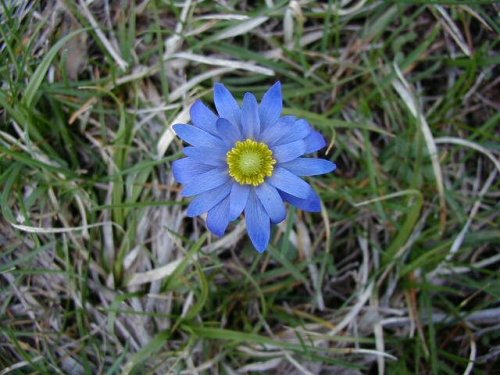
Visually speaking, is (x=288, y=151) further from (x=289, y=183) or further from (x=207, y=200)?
(x=207, y=200)

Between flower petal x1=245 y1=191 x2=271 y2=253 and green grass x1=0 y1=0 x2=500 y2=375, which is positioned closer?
flower petal x1=245 y1=191 x2=271 y2=253

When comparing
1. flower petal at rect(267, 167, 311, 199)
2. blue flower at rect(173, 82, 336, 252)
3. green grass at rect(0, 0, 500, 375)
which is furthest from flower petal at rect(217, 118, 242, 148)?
green grass at rect(0, 0, 500, 375)

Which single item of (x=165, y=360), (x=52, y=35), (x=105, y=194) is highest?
(x=52, y=35)

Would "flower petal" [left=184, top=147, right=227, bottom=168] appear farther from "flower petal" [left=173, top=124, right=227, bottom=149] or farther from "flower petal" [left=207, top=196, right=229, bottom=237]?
"flower petal" [left=207, top=196, right=229, bottom=237]

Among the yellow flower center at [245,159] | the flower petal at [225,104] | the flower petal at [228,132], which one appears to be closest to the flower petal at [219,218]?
the yellow flower center at [245,159]

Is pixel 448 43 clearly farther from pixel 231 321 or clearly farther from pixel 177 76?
pixel 231 321

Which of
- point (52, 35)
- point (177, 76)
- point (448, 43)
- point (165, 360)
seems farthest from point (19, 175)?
point (448, 43)
